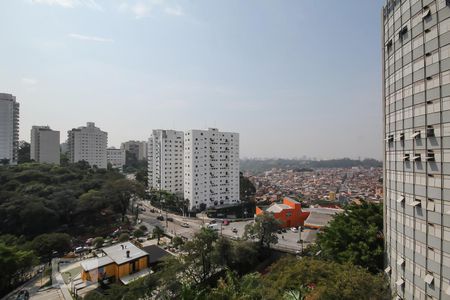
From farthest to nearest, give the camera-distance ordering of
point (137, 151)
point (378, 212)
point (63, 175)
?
point (137, 151)
point (63, 175)
point (378, 212)

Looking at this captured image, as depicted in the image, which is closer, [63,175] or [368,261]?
[368,261]

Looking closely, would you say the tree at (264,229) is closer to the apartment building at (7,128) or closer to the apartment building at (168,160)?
the apartment building at (168,160)

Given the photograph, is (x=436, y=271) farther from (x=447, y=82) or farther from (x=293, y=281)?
(x=447, y=82)

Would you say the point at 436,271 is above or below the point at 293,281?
above

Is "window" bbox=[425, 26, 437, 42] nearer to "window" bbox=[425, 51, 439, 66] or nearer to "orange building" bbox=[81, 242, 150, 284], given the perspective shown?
"window" bbox=[425, 51, 439, 66]

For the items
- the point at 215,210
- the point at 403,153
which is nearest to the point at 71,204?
the point at 215,210

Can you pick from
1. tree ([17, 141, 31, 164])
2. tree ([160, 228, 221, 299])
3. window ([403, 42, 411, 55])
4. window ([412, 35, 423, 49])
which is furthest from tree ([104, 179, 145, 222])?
tree ([17, 141, 31, 164])

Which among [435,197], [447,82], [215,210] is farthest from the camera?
[215,210]

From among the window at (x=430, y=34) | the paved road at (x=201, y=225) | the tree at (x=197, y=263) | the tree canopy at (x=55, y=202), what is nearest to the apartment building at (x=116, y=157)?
the tree canopy at (x=55, y=202)
